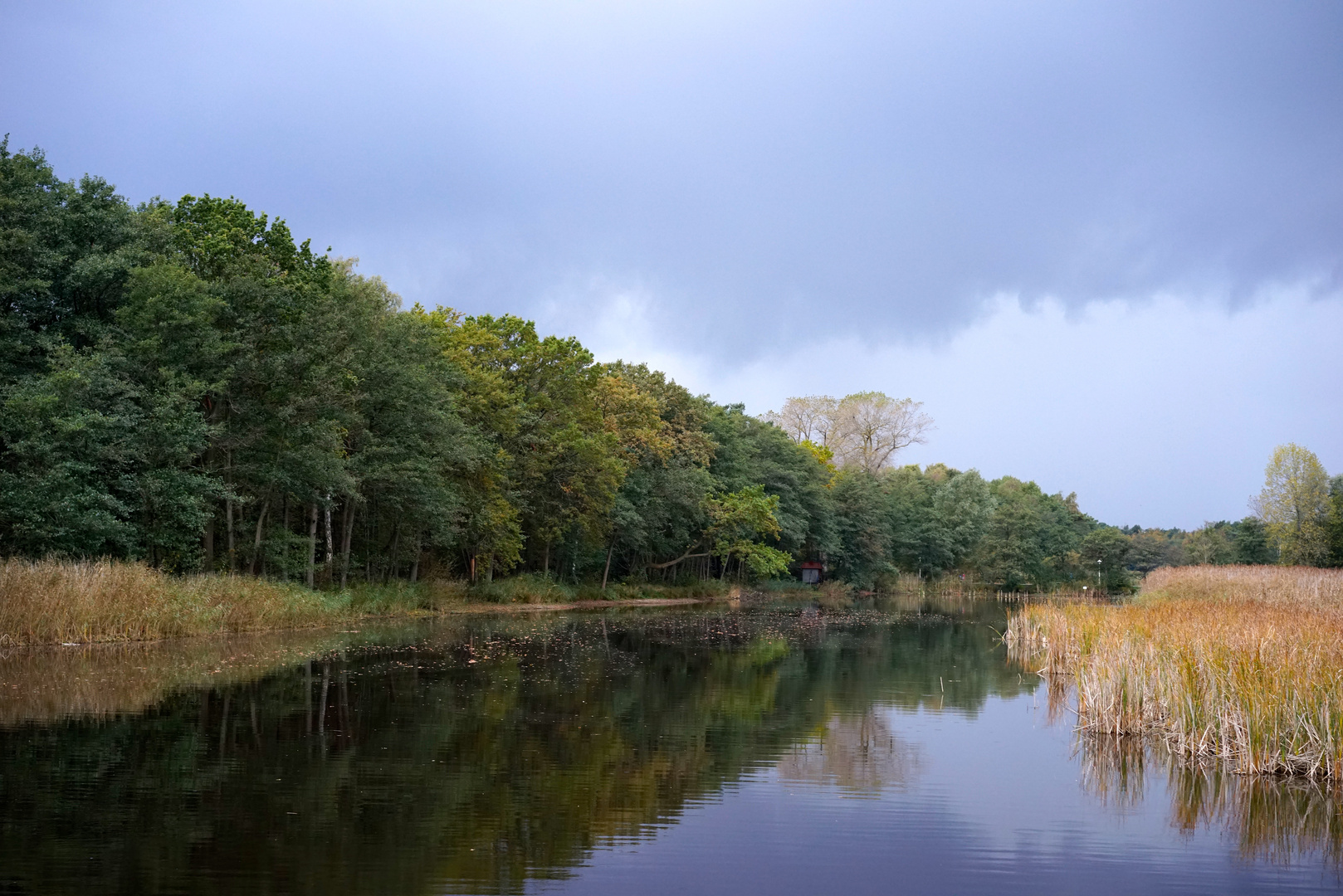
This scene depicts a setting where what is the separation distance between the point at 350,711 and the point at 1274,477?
86.9 metres

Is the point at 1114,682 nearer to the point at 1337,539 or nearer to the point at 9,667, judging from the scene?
the point at 9,667

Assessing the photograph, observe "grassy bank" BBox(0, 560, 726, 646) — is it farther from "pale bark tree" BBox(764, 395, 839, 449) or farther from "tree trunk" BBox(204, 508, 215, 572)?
"pale bark tree" BBox(764, 395, 839, 449)

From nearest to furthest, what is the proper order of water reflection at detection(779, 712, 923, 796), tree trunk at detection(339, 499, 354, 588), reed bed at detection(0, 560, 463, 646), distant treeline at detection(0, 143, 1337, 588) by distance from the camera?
water reflection at detection(779, 712, 923, 796)
reed bed at detection(0, 560, 463, 646)
distant treeline at detection(0, 143, 1337, 588)
tree trunk at detection(339, 499, 354, 588)

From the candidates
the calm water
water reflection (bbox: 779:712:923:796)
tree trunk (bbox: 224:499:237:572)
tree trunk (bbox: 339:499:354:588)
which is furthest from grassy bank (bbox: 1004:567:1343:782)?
tree trunk (bbox: 339:499:354:588)

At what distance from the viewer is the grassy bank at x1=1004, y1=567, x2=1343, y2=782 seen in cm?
1216

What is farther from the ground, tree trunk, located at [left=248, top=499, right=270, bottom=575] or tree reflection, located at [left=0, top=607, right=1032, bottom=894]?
tree trunk, located at [left=248, top=499, right=270, bottom=575]

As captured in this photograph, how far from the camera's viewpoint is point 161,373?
2878 cm

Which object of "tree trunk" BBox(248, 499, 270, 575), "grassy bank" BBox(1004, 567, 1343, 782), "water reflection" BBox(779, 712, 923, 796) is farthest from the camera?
"tree trunk" BBox(248, 499, 270, 575)

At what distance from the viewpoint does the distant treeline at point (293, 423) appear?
2759 centimetres

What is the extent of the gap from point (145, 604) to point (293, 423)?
9955 millimetres

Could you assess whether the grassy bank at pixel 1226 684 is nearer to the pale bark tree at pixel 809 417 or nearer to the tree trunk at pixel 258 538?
the tree trunk at pixel 258 538

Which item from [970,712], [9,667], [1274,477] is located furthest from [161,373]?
[1274,477]

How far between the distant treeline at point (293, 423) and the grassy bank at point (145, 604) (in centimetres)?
220

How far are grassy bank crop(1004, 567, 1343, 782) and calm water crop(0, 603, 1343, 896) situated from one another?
54cm
